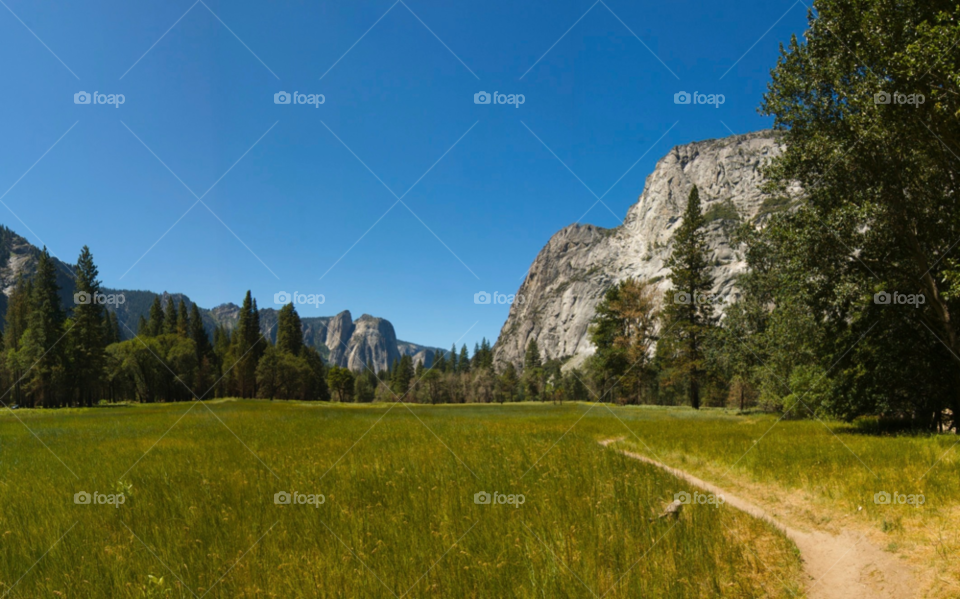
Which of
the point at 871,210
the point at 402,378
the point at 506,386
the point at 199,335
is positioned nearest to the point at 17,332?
the point at 199,335

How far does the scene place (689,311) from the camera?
46.8 m

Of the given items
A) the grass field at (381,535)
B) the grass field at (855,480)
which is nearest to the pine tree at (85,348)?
the grass field at (381,535)

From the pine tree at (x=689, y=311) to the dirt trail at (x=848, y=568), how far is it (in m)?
41.3

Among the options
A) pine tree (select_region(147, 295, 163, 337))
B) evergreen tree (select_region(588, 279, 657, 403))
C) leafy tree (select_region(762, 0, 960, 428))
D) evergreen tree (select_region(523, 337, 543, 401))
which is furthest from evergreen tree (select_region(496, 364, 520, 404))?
leafy tree (select_region(762, 0, 960, 428))

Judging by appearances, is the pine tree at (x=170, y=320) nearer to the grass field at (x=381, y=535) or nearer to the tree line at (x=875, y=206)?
the grass field at (x=381, y=535)

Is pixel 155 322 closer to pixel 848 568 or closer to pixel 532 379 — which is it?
pixel 532 379

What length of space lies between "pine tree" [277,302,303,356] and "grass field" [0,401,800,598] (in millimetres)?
88443

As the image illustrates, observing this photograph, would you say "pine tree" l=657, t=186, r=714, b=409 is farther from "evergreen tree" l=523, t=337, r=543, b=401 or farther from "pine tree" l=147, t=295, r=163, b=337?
"pine tree" l=147, t=295, r=163, b=337

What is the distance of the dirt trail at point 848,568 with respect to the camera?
4.97m

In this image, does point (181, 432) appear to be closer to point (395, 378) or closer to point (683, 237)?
point (683, 237)

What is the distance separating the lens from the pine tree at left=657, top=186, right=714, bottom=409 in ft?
150

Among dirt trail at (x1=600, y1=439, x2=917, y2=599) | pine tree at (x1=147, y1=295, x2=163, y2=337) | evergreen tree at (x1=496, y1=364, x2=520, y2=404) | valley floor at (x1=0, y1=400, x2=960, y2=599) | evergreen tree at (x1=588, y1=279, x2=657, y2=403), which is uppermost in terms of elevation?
pine tree at (x1=147, y1=295, x2=163, y2=337)

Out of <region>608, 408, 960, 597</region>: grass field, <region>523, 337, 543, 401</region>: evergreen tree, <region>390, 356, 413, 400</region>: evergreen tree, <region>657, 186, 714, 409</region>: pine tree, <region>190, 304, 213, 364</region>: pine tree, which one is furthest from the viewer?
<region>390, 356, 413, 400</region>: evergreen tree

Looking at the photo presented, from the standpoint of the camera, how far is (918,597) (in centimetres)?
474
